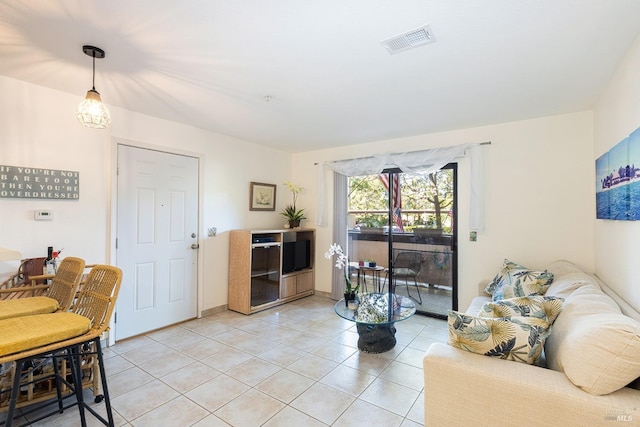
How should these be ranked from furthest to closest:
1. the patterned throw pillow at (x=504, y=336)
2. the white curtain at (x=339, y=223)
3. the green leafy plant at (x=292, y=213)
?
the green leafy plant at (x=292, y=213)
the white curtain at (x=339, y=223)
the patterned throw pillow at (x=504, y=336)

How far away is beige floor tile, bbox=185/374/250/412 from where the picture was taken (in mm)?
2109

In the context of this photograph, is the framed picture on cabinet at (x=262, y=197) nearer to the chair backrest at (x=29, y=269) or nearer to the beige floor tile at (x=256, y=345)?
the beige floor tile at (x=256, y=345)

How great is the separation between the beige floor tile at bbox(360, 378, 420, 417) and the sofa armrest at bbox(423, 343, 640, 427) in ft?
2.30

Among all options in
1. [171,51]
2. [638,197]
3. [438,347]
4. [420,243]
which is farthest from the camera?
[420,243]

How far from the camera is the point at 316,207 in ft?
16.2

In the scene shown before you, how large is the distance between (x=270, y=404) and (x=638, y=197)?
106 inches

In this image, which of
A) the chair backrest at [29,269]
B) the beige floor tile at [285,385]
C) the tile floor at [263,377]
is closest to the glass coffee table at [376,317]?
the tile floor at [263,377]

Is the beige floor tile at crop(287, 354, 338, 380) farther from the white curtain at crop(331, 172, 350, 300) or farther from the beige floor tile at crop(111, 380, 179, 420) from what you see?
the white curtain at crop(331, 172, 350, 300)

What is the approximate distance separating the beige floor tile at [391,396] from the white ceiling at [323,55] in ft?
7.94

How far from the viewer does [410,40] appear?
186cm

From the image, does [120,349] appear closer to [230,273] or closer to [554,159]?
[230,273]

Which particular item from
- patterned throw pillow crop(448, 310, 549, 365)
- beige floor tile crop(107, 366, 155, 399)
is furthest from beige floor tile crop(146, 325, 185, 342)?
patterned throw pillow crop(448, 310, 549, 365)

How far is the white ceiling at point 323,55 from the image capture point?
1607mm

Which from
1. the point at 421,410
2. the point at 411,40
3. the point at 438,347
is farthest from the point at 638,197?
the point at 421,410
